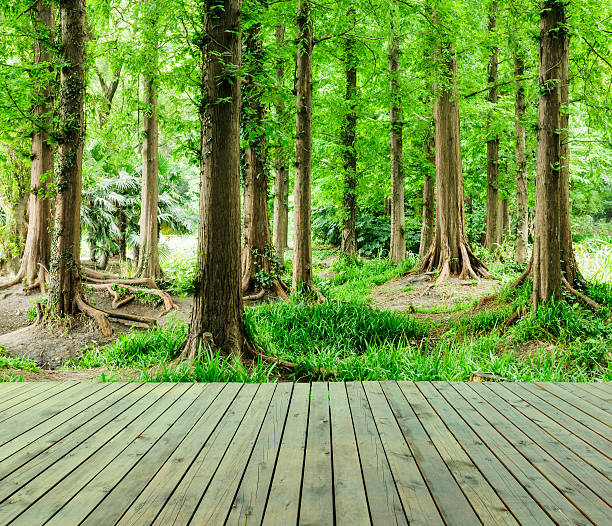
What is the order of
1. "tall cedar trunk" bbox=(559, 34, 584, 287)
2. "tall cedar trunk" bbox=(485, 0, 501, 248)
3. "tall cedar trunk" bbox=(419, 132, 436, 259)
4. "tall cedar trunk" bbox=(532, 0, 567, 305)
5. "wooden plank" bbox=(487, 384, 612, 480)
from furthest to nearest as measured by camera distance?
"tall cedar trunk" bbox=(485, 0, 501, 248) → "tall cedar trunk" bbox=(419, 132, 436, 259) → "tall cedar trunk" bbox=(559, 34, 584, 287) → "tall cedar trunk" bbox=(532, 0, 567, 305) → "wooden plank" bbox=(487, 384, 612, 480)

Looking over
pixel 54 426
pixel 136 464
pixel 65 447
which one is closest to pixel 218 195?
pixel 54 426

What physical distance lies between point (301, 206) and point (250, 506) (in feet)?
24.3

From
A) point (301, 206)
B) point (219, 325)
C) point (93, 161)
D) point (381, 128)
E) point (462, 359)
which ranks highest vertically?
point (381, 128)

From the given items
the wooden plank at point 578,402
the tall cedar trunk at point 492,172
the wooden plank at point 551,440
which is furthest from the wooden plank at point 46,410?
the tall cedar trunk at point 492,172

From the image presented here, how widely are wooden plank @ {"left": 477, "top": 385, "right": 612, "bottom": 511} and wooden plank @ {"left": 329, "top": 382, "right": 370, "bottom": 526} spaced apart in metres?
1.06

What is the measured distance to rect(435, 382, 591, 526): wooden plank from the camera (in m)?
1.96

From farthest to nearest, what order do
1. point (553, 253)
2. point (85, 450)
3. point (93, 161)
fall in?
point (93, 161) < point (553, 253) < point (85, 450)

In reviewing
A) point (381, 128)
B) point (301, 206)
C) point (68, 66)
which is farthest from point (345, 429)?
point (381, 128)

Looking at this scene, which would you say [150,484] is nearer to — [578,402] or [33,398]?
[33,398]

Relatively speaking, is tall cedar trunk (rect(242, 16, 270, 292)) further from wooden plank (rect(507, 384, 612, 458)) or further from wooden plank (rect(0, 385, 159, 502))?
wooden plank (rect(507, 384, 612, 458))

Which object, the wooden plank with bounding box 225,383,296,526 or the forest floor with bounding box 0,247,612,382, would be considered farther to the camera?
the forest floor with bounding box 0,247,612,382

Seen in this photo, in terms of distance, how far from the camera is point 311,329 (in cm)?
688

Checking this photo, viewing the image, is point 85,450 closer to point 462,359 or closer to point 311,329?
point 462,359

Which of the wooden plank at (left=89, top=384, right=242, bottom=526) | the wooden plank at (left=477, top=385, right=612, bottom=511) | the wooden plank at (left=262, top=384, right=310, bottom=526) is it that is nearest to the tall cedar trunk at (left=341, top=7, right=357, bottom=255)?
the wooden plank at (left=477, top=385, right=612, bottom=511)
